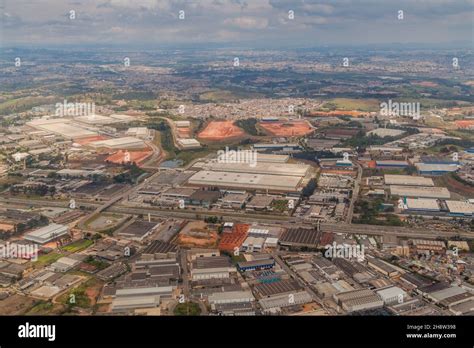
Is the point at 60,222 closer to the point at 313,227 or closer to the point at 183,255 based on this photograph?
the point at 183,255

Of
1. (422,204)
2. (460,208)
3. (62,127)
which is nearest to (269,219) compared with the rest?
(422,204)

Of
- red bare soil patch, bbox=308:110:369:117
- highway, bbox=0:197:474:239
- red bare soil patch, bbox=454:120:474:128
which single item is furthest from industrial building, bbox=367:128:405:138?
highway, bbox=0:197:474:239

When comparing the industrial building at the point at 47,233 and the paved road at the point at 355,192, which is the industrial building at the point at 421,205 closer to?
the paved road at the point at 355,192

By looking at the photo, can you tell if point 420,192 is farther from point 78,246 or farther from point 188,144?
point 188,144

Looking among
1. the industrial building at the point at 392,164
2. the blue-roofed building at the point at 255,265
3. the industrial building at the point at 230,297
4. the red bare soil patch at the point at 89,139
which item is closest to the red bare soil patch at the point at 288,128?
the industrial building at the point at 392,164

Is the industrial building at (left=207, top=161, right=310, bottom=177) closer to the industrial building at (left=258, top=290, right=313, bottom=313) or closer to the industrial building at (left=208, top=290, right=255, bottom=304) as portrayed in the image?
the industrial building at (left=258, top=290, right=313, bottom=313)

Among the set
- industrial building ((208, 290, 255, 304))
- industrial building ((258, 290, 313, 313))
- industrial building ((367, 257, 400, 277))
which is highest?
industrial building ((367, 257, 400, 277))

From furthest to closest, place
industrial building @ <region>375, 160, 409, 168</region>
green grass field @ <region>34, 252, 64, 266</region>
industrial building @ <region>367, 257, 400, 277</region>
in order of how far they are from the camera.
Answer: industrial building @ <region>375, 160, 409, 168</region>
green grass field @ <region>34, 252, 64, 266</region>
industrial building @ <region>367, 257, 400, 277</region>
